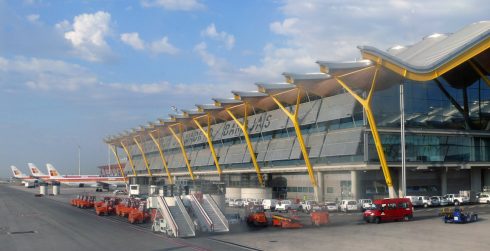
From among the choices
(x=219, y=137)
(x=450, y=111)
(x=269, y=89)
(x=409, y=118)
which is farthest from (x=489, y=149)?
(x=219, y=137)

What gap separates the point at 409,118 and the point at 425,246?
1560 inches

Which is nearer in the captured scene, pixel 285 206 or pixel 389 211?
pixel 389 211

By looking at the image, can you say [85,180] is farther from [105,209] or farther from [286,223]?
[286,223]

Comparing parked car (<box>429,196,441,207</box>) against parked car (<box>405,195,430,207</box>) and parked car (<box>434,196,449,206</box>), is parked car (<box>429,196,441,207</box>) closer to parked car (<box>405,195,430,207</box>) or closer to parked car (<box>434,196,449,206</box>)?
parked car (<box>434,196,449,206</box>)

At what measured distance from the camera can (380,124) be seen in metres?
61.5

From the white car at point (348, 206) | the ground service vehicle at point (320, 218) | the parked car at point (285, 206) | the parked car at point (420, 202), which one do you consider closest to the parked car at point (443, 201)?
the parked car at point (420, 202)

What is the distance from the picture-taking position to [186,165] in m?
109

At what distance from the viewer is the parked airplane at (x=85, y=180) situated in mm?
146000

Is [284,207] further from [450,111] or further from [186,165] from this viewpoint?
[186,165]

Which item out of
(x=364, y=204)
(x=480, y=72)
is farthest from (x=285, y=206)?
(x=480, y=72)

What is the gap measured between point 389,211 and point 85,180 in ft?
Answer: 417

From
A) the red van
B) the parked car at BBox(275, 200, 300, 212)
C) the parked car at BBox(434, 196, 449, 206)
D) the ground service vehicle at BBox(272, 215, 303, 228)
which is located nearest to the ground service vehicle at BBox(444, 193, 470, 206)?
the parked car at BBox(434, 196, 449, 206)

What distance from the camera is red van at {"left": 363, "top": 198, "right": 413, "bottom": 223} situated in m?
40.1

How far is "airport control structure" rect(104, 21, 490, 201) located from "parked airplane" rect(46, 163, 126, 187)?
70965 millimetres
